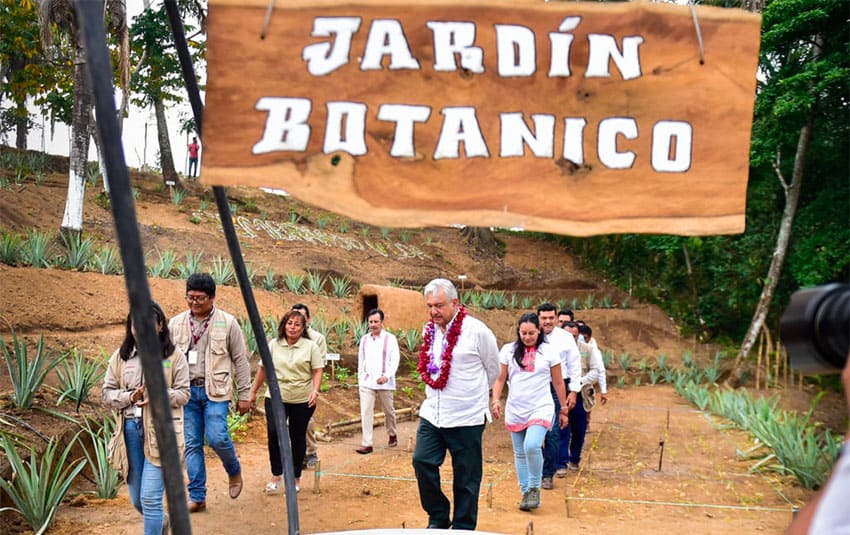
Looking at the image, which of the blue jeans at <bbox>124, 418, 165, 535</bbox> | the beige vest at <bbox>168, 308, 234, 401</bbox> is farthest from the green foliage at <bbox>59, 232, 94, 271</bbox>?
the blue jeans at <bbox>124, 418, 165, 535</bbox>

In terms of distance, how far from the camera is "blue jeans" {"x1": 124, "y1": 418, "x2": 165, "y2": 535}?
4.67 meters

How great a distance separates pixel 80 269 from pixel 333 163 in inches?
531

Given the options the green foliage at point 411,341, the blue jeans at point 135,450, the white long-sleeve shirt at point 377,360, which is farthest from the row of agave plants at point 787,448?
the green foliage at point 411,341

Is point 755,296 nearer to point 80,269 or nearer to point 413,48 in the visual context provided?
point 80,269

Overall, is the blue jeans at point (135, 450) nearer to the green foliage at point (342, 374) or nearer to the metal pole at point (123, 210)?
the metal pole at point (123, 210)

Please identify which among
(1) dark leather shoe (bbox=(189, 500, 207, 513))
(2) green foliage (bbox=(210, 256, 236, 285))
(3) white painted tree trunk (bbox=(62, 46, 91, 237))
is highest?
(3) white painted tree trunk (bbox=(62, 46, 91, 237))

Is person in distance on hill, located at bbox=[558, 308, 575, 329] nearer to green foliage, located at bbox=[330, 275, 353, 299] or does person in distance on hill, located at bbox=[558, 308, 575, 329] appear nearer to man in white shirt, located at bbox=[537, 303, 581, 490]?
man in white shirt, located at bbox=[537, 303, 581, 490]

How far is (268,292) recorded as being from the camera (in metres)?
19.2

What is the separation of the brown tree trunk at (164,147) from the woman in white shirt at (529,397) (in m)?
20.6

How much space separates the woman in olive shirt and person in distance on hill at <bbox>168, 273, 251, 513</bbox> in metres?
0.95

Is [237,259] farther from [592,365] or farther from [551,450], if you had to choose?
[592,365]

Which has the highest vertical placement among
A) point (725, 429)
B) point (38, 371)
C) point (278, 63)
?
point (278, 63)

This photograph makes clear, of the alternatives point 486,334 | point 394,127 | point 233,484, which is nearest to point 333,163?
point 394,127

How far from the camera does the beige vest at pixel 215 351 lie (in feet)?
18.9
